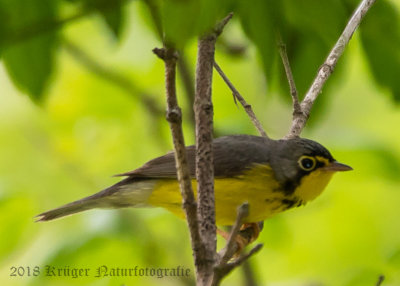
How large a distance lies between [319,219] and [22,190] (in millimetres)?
2567

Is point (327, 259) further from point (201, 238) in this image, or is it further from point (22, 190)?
point (201, 238)

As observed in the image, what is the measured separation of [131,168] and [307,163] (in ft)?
5.70

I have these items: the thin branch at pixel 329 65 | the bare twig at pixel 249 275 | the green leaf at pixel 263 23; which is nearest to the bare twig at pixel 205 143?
the green leaf at pixel 263 23

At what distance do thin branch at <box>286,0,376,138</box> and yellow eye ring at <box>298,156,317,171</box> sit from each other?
0.60 m

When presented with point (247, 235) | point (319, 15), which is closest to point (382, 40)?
point (319, 15)

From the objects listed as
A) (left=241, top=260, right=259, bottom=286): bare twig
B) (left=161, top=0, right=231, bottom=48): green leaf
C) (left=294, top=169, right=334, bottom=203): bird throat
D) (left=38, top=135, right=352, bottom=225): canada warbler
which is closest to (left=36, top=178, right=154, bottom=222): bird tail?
(left=38, top=135, right=352, bottom=225): canada warbler

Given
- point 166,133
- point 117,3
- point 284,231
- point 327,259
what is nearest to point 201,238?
point 117,3

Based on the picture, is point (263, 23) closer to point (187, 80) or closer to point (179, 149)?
point (179, 149)

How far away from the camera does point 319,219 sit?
586cm

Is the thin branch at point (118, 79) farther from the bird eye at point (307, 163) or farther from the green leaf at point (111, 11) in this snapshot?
the green leaf at point (111, 11)

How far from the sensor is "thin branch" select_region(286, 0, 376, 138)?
2973 millimetres

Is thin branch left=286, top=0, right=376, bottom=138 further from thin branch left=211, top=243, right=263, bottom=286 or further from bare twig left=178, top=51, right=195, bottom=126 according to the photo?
thin branch left=211, top=243, right=263, bottom=286

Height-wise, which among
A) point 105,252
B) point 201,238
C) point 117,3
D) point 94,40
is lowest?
point 201,238

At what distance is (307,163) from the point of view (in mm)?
4551
